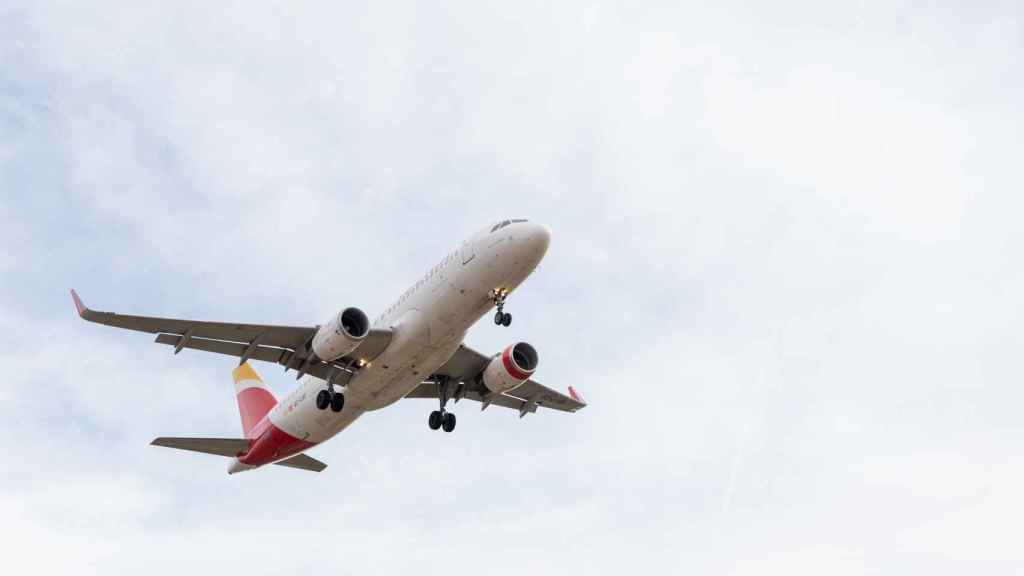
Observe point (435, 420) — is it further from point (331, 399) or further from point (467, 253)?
point (467, 253)

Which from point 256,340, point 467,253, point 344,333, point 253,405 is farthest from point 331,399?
point 253,405

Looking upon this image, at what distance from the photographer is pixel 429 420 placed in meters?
43.4

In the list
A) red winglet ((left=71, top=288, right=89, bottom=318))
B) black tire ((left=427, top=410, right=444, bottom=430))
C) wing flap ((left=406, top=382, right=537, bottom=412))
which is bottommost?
red winglet ((left=71, top=288, right=89, bottom=318))

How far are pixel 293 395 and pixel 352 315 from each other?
7.21 meters

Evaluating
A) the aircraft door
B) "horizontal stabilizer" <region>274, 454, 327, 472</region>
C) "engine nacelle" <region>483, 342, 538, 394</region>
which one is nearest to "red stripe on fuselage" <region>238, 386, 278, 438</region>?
"horizontal stabilizer" <region>274, 454, 327, 472</region>

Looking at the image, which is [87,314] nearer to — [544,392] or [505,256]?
[505,256]

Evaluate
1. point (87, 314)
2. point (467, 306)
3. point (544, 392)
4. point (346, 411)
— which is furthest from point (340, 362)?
point (544, 392)

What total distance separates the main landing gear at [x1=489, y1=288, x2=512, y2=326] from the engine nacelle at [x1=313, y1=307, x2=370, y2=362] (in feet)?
13.4

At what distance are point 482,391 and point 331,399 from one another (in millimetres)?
6660

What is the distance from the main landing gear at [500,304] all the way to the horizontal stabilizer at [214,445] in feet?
44.9

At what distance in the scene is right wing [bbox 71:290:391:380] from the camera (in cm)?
3675

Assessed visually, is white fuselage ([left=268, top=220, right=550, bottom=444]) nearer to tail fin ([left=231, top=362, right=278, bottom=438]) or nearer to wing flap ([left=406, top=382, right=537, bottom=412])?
wing flap ([left=406, top=382, right=537, bottom=412])

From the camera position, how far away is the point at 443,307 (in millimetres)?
35594

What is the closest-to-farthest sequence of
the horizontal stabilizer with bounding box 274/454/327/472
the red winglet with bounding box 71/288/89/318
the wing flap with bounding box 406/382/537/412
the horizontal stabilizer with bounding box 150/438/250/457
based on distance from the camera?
1. the red winglet with bounding box 71/288/89/318
2. the horizontal stabilizer with bounding box 150/438/250/457
3. the wing flap with bounding box 406/382/537/412
4. the horizontal stabilizer with bounding box 274/454/327/472
